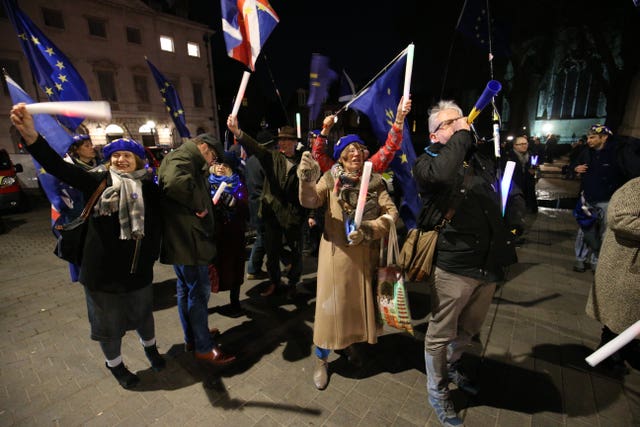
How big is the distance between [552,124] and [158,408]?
172 feet

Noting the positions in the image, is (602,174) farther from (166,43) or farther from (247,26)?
(166,43)

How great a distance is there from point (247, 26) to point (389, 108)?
212 cm

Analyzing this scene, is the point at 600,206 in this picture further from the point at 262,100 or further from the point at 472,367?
the point at 262,100

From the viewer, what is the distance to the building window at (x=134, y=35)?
26750mm

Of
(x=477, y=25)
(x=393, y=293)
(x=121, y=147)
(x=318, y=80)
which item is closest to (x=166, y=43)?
(x=318, y=80)

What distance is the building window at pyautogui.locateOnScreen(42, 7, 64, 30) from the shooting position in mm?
22775

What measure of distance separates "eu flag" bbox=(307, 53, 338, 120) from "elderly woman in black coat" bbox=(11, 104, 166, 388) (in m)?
3.83

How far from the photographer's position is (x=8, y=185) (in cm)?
921

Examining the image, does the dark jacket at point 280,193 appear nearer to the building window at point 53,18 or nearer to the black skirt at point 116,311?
the black skirt at point 116,311

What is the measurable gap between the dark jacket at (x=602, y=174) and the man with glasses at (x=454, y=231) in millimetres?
3392

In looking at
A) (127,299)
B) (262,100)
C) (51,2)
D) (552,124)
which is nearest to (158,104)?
(51,2)

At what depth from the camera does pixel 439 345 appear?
233cm

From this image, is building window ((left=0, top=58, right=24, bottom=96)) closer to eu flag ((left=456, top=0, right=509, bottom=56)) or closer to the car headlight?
the car headlight

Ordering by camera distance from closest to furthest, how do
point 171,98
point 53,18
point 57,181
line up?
point 57,181
point 171,98
point 53,18
